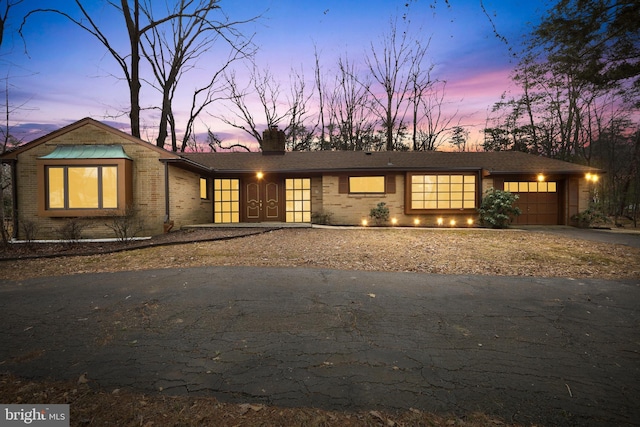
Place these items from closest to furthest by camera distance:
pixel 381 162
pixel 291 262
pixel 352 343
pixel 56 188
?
pixel 352 343 < pixel 291 262 < pixel 56 188 < pixel 381 162

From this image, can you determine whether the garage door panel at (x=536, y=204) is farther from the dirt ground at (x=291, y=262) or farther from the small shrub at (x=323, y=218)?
the small shrub at (x=323, y=218)

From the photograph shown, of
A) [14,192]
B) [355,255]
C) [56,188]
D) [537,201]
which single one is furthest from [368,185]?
[14,192]

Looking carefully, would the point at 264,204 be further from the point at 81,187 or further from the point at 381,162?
the point at 81,187

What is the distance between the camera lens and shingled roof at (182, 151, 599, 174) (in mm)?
13258

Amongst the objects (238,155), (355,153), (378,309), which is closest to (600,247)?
Answer: (378,309)

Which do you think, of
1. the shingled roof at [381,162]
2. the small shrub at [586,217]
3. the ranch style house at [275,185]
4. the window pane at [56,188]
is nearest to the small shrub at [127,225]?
the ranch style house at [275,185]

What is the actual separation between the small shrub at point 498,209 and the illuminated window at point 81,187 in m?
15.5

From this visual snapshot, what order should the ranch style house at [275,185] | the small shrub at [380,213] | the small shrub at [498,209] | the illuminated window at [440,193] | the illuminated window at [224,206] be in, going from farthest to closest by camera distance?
the illuminated window at [224,206] → the illuminated window at [440,193] → the small shrub at [380,213] → the small shrub at [498,209] → the ranch style house at [275,185]

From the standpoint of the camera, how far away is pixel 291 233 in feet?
34.2

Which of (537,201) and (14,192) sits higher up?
(14,192)

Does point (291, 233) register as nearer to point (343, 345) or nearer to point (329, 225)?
point (329, 225)

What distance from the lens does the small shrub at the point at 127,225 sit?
9180 millimetres

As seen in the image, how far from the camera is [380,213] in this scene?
13.0m

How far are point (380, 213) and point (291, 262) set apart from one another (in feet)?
25.9
